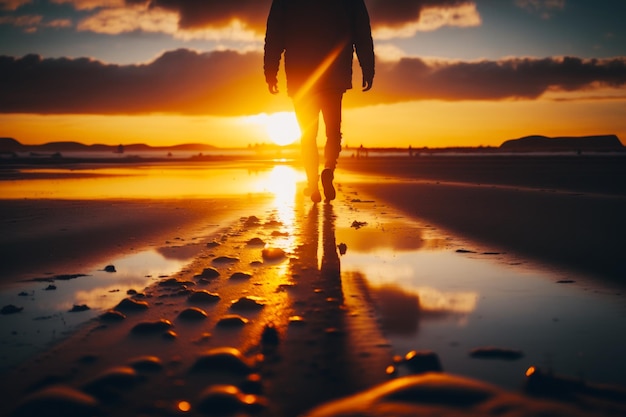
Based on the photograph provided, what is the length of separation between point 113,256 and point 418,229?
281 centimetres

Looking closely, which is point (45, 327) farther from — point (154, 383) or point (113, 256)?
point (113, 256)

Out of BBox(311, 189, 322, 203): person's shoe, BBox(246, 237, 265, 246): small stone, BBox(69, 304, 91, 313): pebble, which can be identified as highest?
BBox(311, 189, 322, 203): person's shoe

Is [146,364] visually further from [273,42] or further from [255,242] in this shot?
[273,42]

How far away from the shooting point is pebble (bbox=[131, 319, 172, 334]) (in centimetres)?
204

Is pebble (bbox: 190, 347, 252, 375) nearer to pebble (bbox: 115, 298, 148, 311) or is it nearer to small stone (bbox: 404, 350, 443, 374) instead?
small stone (bbox: 404, 350, 443, 374)

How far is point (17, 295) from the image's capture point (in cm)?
268

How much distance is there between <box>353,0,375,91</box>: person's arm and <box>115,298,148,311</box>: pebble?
600 centimetres

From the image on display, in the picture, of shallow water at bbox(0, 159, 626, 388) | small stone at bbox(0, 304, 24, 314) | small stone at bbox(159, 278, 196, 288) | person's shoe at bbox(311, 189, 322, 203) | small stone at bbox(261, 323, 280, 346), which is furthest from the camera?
person's shoe at bbox(311, 189, 322, 203)

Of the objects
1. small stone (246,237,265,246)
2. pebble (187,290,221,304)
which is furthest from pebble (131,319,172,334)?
small stone (246,237,265,246)

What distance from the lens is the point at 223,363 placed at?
5.43 feet

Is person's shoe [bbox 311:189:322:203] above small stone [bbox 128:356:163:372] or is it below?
above

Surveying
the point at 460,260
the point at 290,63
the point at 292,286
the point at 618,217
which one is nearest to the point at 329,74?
the point at 290,63

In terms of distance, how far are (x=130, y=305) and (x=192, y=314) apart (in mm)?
339

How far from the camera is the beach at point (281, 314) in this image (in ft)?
4.65
